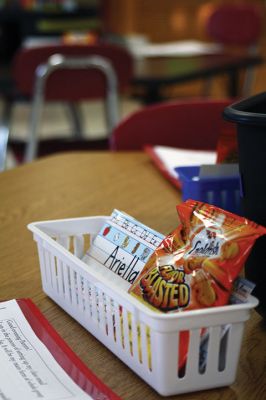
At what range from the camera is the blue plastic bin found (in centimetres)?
98

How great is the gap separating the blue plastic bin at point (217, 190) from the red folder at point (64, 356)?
0.32 m

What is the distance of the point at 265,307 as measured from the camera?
660 mm

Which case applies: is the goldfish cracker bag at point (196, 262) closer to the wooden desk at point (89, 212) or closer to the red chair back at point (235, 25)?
the wooden desk at point (89, 212)

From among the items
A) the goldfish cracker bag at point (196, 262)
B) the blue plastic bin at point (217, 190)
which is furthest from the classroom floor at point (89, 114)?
the goldfish cracker bag at point (196, 262)

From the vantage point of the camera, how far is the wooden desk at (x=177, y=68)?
8.21 ft

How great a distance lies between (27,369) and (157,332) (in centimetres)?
13

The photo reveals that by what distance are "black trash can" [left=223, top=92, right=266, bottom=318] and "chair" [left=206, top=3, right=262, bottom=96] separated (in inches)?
141

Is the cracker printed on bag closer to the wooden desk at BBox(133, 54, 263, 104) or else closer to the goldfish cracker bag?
the goldfish cracker bag

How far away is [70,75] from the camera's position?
107 inches

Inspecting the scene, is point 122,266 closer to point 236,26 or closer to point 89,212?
point 89,212

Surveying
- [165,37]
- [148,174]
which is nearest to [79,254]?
[148,174]

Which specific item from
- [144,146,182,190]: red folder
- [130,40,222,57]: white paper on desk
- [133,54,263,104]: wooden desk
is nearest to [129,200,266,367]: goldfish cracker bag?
[144,146,182,190]: red folder

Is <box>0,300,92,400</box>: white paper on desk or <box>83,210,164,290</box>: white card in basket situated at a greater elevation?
<box>83,210,164,290</box>: white card in basket

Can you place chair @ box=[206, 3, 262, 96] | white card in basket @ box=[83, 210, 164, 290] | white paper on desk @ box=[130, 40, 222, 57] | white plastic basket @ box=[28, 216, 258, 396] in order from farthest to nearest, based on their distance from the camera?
chair @ box=[206, 3, 262, 96] → white paper on desk @ box=[130, 40, 222, 57] → white card in basket @ box=[83, 210, 164, 290] → white plastic basket @ box=[28, 216, 258, 396]
